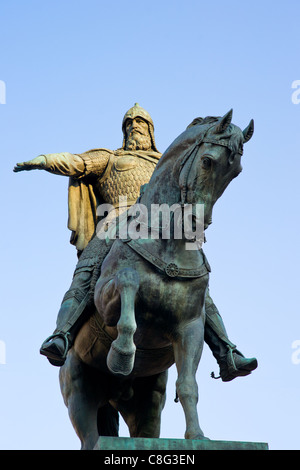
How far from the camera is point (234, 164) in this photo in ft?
37.6

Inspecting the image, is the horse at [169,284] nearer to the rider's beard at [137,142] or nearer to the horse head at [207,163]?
the horse head at [207,163]

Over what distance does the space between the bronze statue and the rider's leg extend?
0.01 m

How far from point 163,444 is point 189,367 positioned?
1335 millimetres

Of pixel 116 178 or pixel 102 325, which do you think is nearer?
pixel 102 325

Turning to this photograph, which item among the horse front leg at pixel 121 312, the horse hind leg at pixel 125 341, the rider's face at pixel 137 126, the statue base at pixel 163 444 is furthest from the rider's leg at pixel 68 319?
the rider's face at pixel 137 126

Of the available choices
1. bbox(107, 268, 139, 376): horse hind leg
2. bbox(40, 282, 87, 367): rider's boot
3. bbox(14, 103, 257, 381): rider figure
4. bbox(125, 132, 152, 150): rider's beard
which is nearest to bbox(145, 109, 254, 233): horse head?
bbox(107, 268, 139, 376): horse hind leg

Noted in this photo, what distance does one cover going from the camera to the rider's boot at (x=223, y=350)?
12.4m

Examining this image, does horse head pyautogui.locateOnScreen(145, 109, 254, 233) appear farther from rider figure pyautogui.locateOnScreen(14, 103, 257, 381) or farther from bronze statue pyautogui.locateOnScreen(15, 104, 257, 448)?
rider figure pyautogui.locateOnScreen(14, 103, 257, 381)

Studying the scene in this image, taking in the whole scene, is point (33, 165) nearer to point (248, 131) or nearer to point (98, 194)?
point (98, 194)

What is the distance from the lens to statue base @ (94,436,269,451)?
10.2 meters

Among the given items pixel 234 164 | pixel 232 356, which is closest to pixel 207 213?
pixel 234 164
